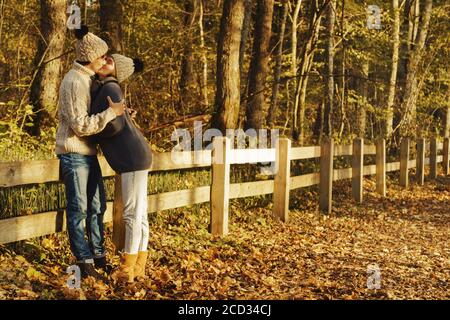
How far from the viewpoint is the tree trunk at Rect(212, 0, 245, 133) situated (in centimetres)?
1150

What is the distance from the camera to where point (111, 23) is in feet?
41.7

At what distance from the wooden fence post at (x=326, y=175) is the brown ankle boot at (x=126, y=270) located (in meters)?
6.57

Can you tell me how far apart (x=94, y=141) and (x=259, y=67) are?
31.3ft

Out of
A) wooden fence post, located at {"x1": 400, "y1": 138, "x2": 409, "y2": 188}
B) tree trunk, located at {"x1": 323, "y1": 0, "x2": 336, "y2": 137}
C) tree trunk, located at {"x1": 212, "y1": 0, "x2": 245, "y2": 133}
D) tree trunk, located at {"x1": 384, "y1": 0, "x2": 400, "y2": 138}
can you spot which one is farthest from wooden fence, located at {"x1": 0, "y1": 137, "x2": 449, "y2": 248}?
tree trunk, located at {"x1": 384, "y1": 0, "x2": 400, "y2": 138}

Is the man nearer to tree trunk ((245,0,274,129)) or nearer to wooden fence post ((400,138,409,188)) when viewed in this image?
tree trunk ((245,0,274,129))

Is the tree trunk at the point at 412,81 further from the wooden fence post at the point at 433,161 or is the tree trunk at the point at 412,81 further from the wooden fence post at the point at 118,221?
the wooden fence post at the point at 118,221

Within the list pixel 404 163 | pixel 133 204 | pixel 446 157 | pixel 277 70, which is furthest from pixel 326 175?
pixel 446 157

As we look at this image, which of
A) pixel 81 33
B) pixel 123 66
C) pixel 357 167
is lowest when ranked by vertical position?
pixel 357 167

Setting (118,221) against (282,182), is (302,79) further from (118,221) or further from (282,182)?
(118,221)

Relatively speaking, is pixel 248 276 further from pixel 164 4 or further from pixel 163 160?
pixel 164 4

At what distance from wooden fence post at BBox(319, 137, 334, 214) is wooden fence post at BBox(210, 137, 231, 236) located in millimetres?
3491

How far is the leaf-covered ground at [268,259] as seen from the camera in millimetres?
6312

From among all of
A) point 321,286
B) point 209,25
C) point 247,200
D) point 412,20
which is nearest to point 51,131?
point 247,200

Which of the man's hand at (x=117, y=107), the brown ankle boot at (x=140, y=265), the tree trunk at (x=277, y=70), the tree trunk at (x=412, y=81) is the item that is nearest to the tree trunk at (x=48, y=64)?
the brown ankle boot at (x=140, y=265)
